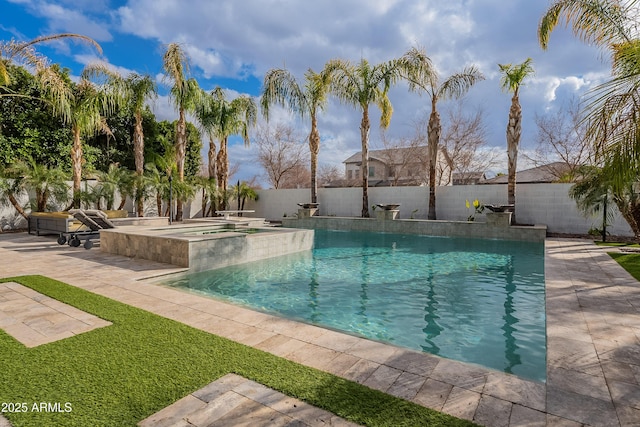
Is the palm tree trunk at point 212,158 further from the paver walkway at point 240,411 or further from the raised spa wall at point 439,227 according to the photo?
the paver walkway at point 240,411

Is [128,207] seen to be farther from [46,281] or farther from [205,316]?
[205,316]

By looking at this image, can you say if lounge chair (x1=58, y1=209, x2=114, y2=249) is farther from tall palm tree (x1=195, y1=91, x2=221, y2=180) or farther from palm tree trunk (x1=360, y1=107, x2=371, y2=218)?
palm tree trunk (x1=360, y1=107, x2=371, y2=218)

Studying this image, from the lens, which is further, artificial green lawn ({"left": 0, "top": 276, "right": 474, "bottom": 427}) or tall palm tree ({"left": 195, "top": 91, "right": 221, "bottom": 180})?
tall palm tree ({"left": 195, "top": 91, "right": 221, "bottom": 180})

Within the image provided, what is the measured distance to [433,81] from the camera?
15.9 m

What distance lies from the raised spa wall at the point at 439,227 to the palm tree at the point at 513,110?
210cm

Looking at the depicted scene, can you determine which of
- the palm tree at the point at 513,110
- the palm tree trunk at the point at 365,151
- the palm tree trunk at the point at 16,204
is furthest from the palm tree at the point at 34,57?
the palm tree at the point at 513,110

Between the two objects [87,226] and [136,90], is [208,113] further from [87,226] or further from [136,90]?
[87,226]

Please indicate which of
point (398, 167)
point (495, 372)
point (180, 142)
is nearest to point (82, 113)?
point (180, 142)

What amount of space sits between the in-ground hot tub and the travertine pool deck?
139 cm

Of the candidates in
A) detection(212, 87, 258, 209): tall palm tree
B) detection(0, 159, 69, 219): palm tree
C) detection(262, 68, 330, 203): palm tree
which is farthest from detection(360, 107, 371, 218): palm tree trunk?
detection(0, 159, 69, 219): palm tree

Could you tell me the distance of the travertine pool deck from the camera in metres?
2.34

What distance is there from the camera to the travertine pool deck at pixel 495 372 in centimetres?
234

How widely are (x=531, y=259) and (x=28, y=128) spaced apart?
20.5m

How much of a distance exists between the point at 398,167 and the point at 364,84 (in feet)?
53.2
